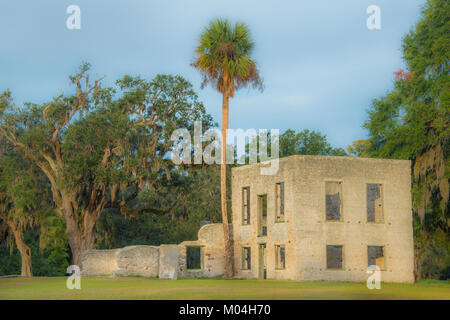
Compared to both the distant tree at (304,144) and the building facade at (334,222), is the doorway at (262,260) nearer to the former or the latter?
the building facade at (334,222)

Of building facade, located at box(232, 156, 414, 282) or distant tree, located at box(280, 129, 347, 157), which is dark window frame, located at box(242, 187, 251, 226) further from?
distant tree, located at box(280, 129, 347, 157)

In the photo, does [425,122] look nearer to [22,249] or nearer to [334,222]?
[334,222]

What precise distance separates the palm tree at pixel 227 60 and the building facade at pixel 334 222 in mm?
2769

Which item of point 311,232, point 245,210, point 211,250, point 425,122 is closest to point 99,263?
point 211,250

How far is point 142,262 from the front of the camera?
114 ft

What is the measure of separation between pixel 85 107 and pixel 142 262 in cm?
1143

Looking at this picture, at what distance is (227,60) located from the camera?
3509cm

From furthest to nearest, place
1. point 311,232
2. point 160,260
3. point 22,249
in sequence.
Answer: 1. point 22,249
2. point 160,260
3. point 311,232

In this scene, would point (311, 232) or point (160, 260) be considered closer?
point (311, 232)

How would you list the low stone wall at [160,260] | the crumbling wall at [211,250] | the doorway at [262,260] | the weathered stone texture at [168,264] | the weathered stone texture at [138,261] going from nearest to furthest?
the weathered stone texture at [168,264] → the low stone wall at [160,260] → the weathered stone texture at [138,261] → the doorway at [262,260] → the crumbling wall at [211,250]

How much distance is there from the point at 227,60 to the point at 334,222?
31.9 feet

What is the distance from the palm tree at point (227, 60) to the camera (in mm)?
35156

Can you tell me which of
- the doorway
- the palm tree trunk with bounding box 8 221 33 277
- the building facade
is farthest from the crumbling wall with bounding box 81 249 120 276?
the palm tree trunk with bounding box 8 221 33 277

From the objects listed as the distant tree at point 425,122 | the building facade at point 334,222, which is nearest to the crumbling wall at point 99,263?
the building facade at point 334,222
